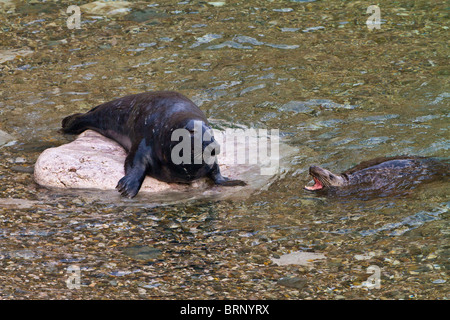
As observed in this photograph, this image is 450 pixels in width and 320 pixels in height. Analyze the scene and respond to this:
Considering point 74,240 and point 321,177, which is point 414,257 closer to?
point 321,177

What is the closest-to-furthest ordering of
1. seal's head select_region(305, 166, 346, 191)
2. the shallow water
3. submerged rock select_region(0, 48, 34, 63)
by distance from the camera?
the shallow water
seal's head select_region(305, 166, 346, 191)
submerged rock select_region(0, 48, 34, 63)

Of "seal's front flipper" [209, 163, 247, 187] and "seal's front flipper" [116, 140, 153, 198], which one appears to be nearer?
"seal's front flipper" [116, 140, 153, 198]

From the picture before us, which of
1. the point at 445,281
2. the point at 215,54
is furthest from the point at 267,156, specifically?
the point at 215,54

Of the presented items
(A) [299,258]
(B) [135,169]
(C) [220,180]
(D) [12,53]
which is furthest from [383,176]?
(D) [12,53]

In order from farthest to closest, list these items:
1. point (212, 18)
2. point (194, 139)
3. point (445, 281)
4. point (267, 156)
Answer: point (212, 18), point (267, 156), point (194, 139), point (445, 281)

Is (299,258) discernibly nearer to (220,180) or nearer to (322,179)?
(322,179)

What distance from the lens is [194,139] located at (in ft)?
22.0

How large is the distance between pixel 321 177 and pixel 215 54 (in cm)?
477

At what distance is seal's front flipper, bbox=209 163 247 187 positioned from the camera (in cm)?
700

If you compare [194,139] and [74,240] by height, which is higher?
[194,139]

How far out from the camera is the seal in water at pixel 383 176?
22.9ft

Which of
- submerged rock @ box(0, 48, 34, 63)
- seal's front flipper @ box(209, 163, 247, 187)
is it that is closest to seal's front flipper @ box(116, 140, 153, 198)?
seal's front flipper @ box(209, 163, 247, 187)

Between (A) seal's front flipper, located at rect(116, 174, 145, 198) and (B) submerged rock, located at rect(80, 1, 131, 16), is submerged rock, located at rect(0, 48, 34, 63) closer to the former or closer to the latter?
(B) submerged rock, located at rect(80, 1, 131, 16)

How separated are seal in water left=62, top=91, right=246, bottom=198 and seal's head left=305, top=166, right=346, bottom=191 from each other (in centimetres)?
77
